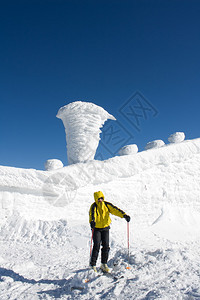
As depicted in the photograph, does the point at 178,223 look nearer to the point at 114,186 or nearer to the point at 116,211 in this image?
the point at 114,186

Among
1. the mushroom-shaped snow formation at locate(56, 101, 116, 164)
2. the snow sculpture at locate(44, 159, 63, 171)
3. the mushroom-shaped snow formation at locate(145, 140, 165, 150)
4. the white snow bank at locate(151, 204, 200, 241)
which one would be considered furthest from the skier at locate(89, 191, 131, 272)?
the mushroom-shaped snow formation at locate(145, 140, 165, 150)

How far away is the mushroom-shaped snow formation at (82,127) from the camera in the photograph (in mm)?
8094

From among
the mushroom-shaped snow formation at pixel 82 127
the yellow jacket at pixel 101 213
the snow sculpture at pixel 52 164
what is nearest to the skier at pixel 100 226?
the yellow jacket at pixel 101 213

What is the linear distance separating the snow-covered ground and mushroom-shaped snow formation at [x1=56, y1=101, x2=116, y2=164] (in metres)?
1.26

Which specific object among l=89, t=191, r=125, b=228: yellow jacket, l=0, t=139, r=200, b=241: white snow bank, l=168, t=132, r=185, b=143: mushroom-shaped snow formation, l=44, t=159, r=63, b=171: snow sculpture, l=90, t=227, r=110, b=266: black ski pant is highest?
l=168, t=132, r=185, b=143: mushroom-shaped snow formation

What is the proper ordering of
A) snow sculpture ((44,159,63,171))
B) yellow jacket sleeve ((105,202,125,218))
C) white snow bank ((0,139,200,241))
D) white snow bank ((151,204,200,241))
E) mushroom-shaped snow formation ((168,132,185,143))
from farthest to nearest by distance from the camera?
mushroom-shaped snow formation ((168,132,185,143)) < snow sculpture ((44,159,63,171)) < white snow bank ((151,204,200,241)) < white snow bank ((0,139,200,241)) < yellow jacket sleeve ((105,202,125,218))

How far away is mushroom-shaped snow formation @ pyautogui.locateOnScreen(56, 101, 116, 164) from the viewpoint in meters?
8.09

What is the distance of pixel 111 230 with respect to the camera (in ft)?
20.0

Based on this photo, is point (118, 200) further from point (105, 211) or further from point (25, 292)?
point (25, 292)

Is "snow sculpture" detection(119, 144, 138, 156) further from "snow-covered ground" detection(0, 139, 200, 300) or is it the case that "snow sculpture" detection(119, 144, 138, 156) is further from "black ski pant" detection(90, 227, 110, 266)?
"black ski pant" detection(90, 227, 110, 266)

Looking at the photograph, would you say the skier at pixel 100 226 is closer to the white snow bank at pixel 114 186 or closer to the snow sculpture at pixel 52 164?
the white snow bank at pixel 114 186

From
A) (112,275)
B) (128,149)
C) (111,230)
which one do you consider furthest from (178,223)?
(112,275)

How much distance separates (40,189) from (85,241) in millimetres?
1960

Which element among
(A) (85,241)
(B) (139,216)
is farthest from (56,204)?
(B) (139,216)
